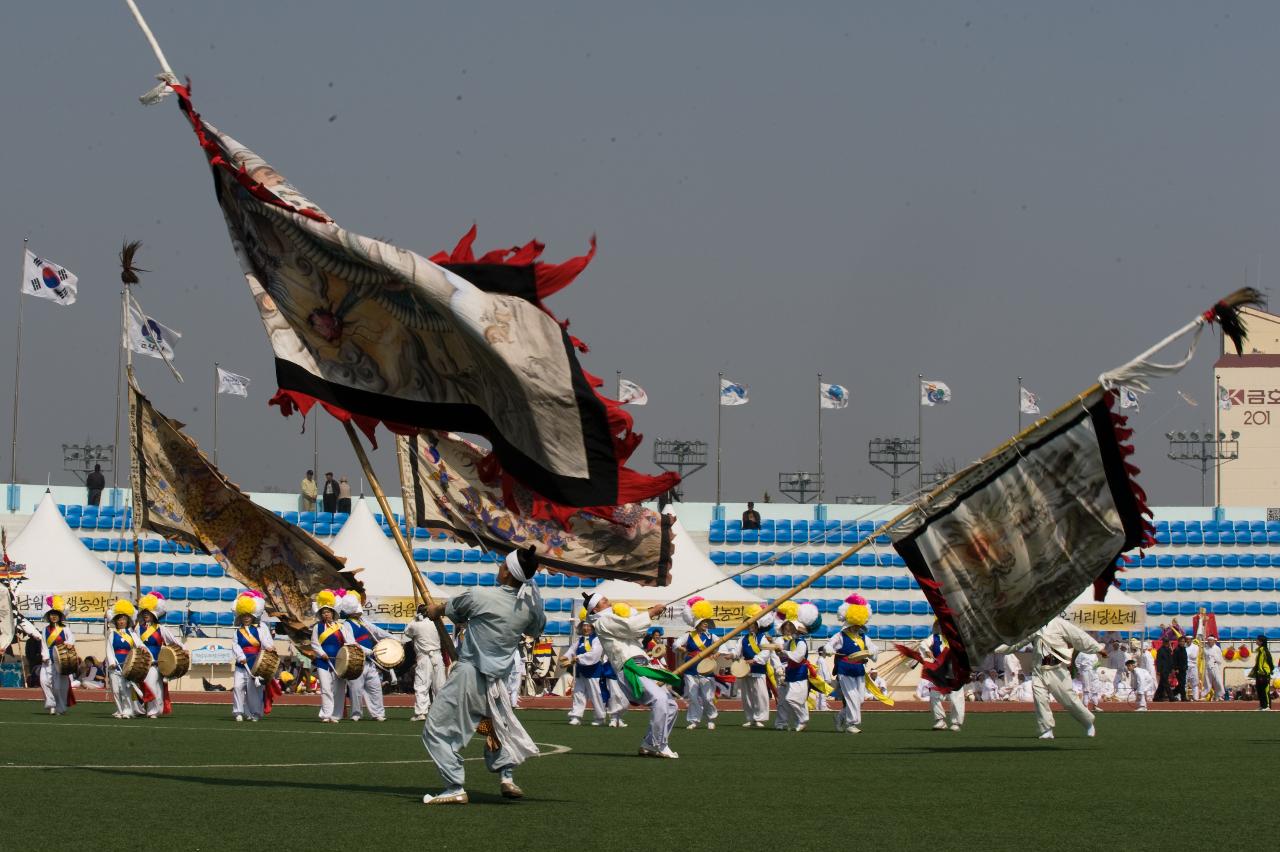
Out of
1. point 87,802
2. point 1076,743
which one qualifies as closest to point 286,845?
point 87,802

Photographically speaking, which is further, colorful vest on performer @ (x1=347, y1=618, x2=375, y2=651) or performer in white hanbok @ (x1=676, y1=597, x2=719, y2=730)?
colorful vest on performer @ (x1=347, y1=618, x2=375, y2=651)

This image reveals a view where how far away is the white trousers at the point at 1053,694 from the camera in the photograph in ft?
68.0

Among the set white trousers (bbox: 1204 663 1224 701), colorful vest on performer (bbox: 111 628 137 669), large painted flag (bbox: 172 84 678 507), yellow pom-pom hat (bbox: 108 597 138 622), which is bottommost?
white trousers (bbox: 1204 663 1224 701)

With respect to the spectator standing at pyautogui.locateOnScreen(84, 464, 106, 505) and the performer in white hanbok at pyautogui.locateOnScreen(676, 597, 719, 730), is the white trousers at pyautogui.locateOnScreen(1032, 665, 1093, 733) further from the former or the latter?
the spectator standing at pyautogui.locateOnScreen(84, 464, 106, 505)

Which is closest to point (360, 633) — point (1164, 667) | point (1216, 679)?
point (1164, 667)

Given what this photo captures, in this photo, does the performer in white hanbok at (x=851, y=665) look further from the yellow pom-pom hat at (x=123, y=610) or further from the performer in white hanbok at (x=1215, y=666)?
the performer in white hanbok at (x=1215, y=666)

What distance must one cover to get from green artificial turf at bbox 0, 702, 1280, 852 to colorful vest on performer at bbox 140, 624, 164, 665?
90.3 inches

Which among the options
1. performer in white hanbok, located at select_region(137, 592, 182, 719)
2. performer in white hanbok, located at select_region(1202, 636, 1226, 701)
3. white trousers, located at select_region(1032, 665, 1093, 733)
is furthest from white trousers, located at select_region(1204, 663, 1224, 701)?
performer in white hanbok, located at select_region(137, 592, 182, 719)

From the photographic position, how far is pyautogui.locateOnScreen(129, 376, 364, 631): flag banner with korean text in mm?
21953

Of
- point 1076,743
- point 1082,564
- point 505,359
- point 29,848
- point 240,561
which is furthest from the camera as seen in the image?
point 240,561

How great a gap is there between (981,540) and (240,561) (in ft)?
33.4

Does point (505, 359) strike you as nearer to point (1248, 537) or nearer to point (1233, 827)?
point (1233, 827)

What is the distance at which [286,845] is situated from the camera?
31.6ft

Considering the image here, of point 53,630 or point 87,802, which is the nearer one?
point 87,802
